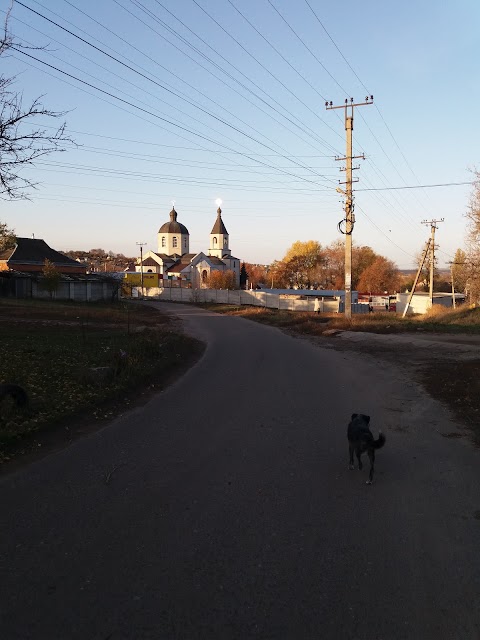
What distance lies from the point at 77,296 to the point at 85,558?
4725 cm

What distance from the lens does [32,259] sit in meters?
54.6

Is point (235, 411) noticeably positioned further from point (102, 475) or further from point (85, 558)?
point (85, 558)

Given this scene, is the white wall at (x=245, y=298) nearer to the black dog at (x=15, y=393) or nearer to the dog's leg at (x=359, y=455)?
the black dog at (x=15, y=393)

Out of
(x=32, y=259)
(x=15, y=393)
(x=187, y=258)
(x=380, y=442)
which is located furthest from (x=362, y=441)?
(x=187, y=258)

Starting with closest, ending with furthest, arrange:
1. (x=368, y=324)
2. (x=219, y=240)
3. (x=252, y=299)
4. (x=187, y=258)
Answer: (x=368, y=324) < (x=252, y=299) < (x=187, y=258) < (x=219, y=240)

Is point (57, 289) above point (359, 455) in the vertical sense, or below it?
above

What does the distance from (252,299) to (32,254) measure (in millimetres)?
27076

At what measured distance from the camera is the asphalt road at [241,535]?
3211mm

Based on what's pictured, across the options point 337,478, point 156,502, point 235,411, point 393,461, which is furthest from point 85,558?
point 235,411

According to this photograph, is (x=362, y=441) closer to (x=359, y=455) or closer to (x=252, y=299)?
(x=359, y=455)

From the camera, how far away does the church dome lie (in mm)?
117375

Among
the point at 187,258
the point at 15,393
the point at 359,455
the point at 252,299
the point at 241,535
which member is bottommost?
the point at 241,535

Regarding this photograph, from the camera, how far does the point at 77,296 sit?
48375 millimetres

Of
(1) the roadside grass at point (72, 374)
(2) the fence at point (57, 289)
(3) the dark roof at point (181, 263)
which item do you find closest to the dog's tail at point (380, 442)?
(1) the roadside grass at point (72, 374)
